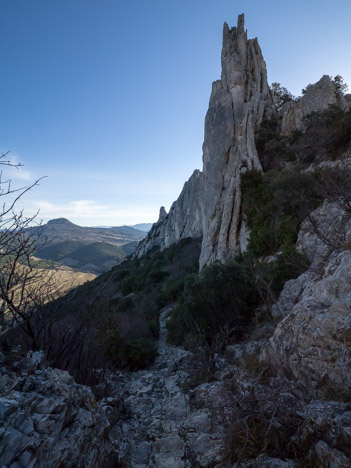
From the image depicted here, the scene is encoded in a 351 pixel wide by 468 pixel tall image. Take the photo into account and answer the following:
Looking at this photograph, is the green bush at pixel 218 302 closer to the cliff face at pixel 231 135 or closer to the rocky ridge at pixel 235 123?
the rocky ridge at pixel 235 123

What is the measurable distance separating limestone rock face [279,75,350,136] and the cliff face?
2267 mm

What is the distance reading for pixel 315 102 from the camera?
18.8 m

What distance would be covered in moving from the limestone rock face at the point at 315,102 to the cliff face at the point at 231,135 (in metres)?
2.27

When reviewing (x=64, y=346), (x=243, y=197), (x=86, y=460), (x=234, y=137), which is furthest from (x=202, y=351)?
(x=234, y=137)

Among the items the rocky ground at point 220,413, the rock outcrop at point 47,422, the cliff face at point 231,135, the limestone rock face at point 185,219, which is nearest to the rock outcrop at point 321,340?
the rocky ground at point 220,413

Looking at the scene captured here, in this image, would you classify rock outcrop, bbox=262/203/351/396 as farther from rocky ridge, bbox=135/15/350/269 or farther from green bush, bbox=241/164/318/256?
rocky ridge, bbox=135/15/350/269

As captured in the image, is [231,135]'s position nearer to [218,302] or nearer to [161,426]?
[218,302]

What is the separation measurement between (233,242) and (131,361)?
34.2 feet

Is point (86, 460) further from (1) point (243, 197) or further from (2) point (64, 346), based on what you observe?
(1) point (243, 197)

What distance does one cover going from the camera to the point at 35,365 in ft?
12.1

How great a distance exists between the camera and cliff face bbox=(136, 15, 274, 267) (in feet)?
57.2

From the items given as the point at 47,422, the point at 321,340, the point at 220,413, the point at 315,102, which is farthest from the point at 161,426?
the point at 315,102

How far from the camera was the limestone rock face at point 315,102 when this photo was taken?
18.5 meters

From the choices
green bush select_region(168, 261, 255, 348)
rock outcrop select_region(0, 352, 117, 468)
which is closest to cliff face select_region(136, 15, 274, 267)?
green bush select_region(168, 261, 255, 348)
